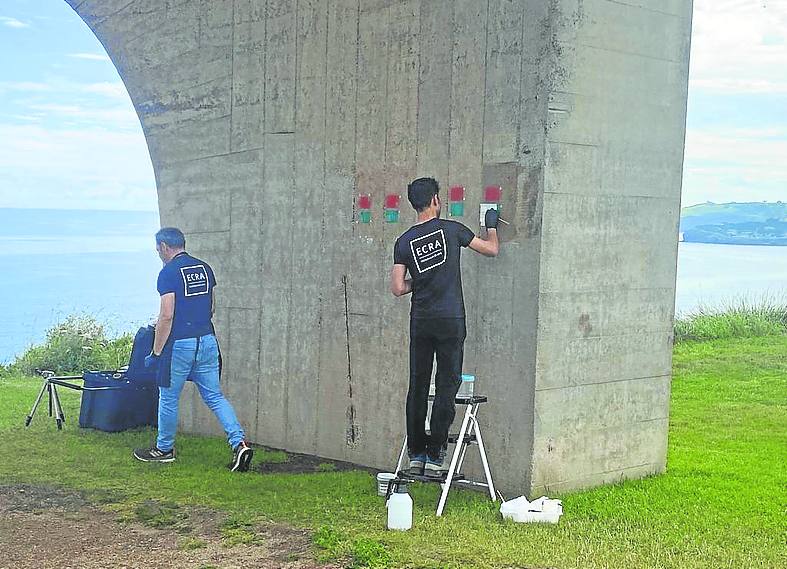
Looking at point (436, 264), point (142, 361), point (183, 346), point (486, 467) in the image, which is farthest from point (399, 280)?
point (142, 361)

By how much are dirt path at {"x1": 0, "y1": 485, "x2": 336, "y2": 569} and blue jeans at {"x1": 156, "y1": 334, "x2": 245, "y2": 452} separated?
3.65ft

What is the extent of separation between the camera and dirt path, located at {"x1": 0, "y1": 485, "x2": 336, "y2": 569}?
187 inches

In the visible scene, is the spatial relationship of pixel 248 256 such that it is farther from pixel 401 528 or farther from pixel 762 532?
pixel 762 532

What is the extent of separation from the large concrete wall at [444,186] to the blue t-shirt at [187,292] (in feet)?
2.39

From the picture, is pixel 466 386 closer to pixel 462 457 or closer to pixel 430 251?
pixel 462 457

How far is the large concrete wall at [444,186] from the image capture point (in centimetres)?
588

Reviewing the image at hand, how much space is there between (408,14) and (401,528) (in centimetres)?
319

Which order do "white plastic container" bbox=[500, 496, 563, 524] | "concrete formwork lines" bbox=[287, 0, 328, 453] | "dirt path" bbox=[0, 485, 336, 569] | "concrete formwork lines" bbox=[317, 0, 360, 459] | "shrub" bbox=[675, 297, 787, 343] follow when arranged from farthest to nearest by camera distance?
1. "shrub" bbox=[675, 297, 787, 343]
2. "concrete formwork lines" bbox=[287, 0, 328, 453]
3. "concrete formwork lines" bbox=[317, 0, 360, 459]
4. "white plastic container" bbox=[500, 496, 563, 524]
5. "dirt path" bbox=[0, 485, 336, 569]

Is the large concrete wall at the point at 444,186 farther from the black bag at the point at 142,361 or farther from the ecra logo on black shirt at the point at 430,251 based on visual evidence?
the ecra logo on black shirt at the point at 430,251

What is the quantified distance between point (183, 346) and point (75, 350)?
7017mm

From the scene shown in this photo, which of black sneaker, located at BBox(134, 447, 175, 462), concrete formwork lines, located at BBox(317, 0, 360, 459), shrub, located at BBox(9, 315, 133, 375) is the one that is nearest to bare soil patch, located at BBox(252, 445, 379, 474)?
concrete formwork lines, located at BBox(317, 0, 360, 459)

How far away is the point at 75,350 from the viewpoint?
13.3 meters

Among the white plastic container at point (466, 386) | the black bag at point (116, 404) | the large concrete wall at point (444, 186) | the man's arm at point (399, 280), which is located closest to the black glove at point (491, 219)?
the large concrete wall at point (444, 186)

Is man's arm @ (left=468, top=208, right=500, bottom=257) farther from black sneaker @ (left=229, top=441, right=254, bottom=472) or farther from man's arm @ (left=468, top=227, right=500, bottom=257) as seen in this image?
black sneaker @ (left=229, top=441, right=254, bottom=472)
